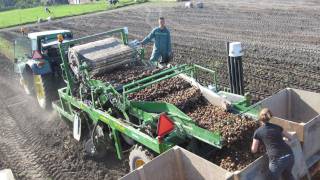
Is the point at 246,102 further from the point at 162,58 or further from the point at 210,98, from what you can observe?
the point at 162,58

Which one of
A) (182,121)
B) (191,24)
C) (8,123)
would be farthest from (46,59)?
(191,24)

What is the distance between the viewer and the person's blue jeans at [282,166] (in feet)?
16.3

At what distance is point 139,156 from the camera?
635 centimetres

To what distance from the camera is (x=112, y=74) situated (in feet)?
26.3

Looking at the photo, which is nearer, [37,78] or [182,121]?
[182,121]

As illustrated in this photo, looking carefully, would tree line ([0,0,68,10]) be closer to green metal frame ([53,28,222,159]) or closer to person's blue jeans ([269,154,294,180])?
green metal frame ([53,28,222,159])

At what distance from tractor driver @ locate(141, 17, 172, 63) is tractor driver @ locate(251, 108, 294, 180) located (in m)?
4.42

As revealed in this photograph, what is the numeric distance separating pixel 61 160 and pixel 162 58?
311 cm

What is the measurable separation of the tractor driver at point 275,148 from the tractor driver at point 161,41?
4.42 m

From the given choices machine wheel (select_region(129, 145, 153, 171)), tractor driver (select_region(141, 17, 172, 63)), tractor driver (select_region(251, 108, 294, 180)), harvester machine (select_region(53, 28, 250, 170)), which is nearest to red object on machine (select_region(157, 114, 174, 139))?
harvester machine (select_region(53, 28, 250, 170))

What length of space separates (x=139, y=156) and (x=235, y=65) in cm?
277

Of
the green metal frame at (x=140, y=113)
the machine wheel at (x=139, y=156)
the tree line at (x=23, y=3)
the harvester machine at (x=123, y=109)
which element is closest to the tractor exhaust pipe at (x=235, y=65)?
the harvester machine at (x=123, y=109)

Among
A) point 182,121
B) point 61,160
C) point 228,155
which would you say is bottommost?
point 61,160

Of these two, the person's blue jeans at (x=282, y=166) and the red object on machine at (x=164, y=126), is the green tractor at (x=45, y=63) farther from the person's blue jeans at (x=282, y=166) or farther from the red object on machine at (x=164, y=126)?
the person's blue jeans at (x=282, y=166)
